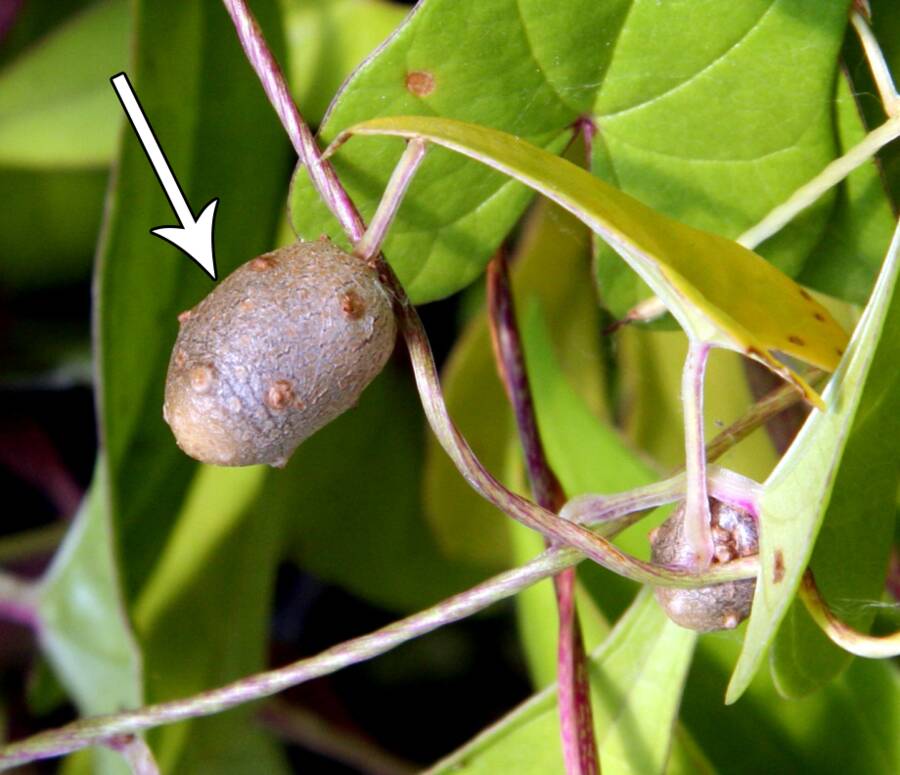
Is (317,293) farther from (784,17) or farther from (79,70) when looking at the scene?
(79,70)

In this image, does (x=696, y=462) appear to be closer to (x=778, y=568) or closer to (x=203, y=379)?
(x=778, y=568)

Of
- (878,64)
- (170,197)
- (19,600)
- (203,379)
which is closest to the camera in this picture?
(203,379)

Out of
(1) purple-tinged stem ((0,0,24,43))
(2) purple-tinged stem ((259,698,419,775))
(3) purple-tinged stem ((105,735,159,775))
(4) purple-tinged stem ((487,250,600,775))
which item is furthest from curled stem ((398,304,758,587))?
(1) purple-tinged stem ((0,0,24,43))

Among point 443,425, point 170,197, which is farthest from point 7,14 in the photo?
point 443,425

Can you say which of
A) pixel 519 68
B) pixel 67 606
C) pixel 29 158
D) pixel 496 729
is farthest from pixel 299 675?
pixel 29 158

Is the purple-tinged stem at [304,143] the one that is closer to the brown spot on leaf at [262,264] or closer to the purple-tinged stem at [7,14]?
the brown spot on leaf at [262,264]

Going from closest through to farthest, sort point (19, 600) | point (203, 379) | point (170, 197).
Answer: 1. point (203, 379)
2. point (170, 197)
3. point (19, 600)
